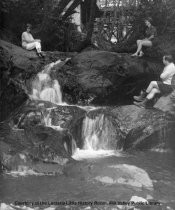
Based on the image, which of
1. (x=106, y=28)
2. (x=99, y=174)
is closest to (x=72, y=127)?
(x=99, y=174)

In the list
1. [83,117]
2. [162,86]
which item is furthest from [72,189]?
[162,86]

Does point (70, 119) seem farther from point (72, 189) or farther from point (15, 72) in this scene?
point (72, 189)

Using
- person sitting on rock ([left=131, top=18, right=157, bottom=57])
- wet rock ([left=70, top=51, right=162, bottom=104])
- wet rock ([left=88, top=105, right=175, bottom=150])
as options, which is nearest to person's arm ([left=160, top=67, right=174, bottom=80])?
wet rock ([left=88, top=105, right=175, bottom=150])

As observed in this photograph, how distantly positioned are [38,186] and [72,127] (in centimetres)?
324

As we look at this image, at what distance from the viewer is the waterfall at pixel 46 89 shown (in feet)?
45.8

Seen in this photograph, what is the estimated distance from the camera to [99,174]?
28.7ft

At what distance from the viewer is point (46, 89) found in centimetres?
1409

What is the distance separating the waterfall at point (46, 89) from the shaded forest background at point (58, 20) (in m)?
4.15

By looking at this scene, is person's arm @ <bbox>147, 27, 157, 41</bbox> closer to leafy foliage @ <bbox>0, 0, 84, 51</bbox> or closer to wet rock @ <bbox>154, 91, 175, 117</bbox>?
wet rock @ <bbox>154, 91, 175, 117</bbox>

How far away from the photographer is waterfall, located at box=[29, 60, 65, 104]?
1397 cm

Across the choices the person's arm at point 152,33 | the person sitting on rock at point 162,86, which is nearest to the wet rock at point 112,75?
the person's arm at point 152,33

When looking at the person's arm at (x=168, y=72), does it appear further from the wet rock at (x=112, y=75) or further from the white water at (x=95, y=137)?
the white water at (x=95, y=137)

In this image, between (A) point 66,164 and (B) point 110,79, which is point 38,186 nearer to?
(A) point 66,164

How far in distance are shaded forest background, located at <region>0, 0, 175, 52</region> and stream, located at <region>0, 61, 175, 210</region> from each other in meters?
8.10
